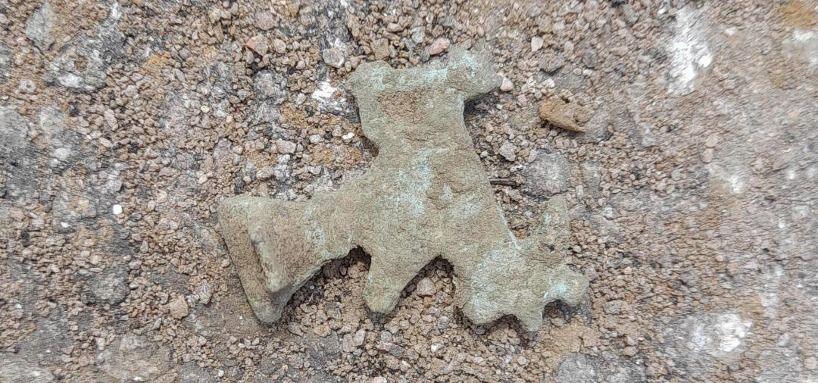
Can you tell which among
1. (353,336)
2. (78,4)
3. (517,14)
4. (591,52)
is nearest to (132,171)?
(78,4)

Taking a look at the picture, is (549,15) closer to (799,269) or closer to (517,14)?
(517,14)

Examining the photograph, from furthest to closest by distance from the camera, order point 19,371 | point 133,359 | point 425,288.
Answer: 1. point 425,288
2. point 133,359
3. point 19,371

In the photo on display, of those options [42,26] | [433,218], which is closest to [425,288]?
[433,218]

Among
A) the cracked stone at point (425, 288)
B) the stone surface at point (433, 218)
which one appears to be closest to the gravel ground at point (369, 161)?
the cracked stone at point (425, 288)

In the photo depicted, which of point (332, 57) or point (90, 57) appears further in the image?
point (332, 57)

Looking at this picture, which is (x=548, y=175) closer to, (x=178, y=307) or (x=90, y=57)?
(x=178, y=307)
